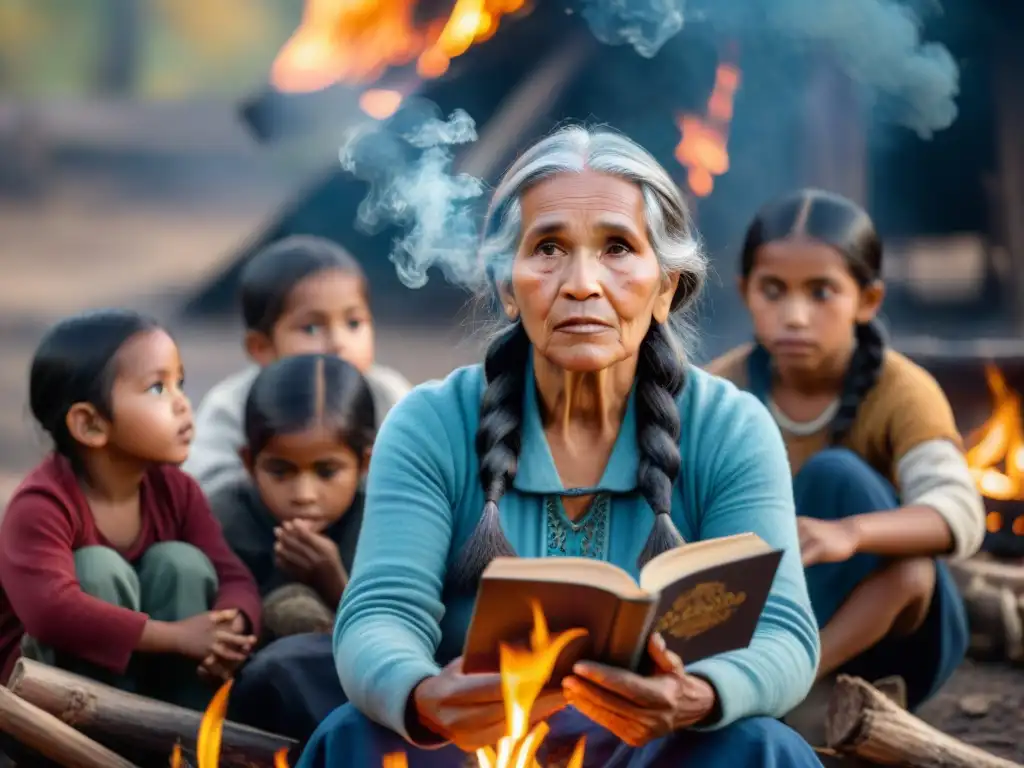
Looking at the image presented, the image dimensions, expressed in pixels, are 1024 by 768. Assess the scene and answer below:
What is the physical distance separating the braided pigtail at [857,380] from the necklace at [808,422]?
0.11 feet

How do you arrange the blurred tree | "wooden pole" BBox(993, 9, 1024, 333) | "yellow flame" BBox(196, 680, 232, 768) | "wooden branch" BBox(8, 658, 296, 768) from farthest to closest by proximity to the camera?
1. the blurred tree
2. "wooden pole" BBox(993, 9, 1024, 333)
3. "wooden branch" BBox(8, 658, 296, 768)
4. "yellow flame" BBox(196, 680, 232, 768)

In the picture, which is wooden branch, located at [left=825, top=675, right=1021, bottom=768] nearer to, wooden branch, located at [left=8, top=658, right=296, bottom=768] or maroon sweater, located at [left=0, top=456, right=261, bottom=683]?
wooden branch, located at [left=8, top=658, right=296, bottom=768]

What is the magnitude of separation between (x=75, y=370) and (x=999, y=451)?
11.2 ft

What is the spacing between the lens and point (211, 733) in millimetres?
3195

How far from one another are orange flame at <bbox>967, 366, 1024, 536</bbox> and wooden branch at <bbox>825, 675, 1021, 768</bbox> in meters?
2.02

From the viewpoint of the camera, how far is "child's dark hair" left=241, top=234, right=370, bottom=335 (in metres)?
4.94

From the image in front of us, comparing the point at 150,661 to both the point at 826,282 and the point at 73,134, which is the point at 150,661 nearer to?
the point at 826,282

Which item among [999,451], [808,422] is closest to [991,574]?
[999,451]

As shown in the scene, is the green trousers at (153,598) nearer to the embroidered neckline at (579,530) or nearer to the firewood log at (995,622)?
the embroidered neckline at (579,530)

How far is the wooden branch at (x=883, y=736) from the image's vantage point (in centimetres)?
347

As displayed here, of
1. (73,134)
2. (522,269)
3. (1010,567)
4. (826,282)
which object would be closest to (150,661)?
(522,269)

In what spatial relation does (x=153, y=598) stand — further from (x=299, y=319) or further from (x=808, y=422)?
(x=808, y=422)

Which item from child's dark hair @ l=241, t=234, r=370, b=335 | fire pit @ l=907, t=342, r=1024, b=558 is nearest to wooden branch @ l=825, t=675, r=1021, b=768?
fire pit @ l=907, t=342, r=1024, b=558

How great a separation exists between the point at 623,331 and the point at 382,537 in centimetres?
60
